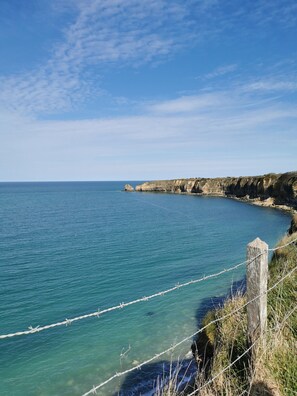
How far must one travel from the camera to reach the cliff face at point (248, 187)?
71875 millimetres

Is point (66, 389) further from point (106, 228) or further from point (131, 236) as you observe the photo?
point (106, 228)

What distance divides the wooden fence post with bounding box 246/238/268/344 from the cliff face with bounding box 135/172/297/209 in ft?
221

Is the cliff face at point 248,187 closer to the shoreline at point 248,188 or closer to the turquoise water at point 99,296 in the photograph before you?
the shoreline at point 248,188

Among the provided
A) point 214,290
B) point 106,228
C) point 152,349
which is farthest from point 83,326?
point 106,228

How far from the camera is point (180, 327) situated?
15625 millimetres

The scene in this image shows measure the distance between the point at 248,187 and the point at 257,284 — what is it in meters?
98.1

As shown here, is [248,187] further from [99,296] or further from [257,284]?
[257,284]

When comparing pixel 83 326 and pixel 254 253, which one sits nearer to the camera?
pixel 254 253

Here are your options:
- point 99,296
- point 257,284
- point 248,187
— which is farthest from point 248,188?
point 257,284

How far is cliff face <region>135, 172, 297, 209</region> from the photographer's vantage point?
236 feet

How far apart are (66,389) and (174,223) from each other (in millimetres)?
41838

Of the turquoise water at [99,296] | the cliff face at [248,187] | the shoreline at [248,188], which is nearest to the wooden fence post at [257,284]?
the turquoise water at [99,296]

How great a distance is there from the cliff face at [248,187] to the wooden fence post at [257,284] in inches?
2652

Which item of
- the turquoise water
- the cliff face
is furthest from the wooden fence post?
the cliff face
